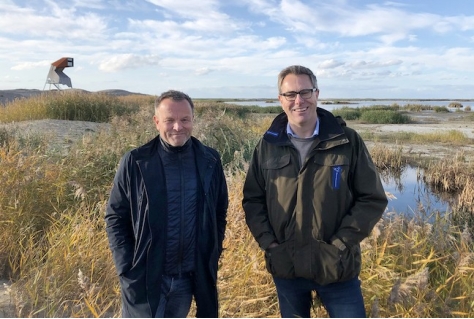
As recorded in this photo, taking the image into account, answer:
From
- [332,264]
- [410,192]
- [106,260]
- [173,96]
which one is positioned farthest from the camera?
[410,192]

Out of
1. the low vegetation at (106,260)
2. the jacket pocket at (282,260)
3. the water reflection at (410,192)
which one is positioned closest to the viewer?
the jacket pocket at (282,260)

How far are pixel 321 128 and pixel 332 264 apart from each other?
2.49ft

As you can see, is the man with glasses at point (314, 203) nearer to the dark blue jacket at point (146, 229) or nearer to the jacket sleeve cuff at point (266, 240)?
the jacket sleeve cuff at point (266, 240)

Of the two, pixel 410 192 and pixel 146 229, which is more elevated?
pixel 146 229

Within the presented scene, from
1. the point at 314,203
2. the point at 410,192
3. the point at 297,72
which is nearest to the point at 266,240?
the point at 314,203

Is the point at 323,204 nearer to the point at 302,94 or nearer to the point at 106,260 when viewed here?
the point at 302,94

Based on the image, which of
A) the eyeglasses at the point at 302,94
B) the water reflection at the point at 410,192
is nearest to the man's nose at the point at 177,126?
the eyeglasses at the point at 302,94

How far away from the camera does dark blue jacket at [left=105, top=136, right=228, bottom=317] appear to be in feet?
7.25

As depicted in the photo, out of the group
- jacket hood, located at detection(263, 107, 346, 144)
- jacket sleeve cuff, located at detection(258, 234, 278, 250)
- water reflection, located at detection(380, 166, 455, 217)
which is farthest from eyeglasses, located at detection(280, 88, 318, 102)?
water reflection, located at detection(380, 166, 455, 217)

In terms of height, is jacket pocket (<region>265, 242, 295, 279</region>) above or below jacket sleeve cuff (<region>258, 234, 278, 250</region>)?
below

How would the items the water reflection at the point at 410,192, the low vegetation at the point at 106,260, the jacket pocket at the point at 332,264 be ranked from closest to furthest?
the jacket pocket at the point at 332,264 → the low vegetation at the point at 106,260 → the water reflection at the point at 410,192

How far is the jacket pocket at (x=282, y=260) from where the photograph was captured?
2.29 meters

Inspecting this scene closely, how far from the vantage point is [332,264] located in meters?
2.19

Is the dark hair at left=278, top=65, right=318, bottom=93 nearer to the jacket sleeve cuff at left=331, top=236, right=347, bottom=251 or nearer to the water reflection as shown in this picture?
the jacket sleeve cuff at left=331, top=236, right=347, bottom=251
